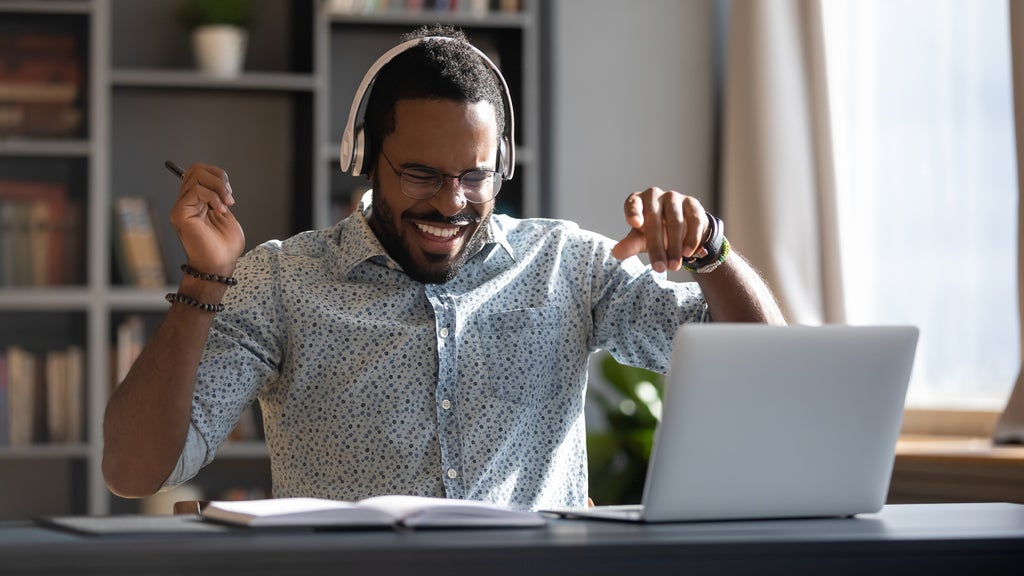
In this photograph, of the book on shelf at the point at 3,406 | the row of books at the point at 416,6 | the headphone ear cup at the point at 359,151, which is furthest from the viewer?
the row of books at the point at 416,6

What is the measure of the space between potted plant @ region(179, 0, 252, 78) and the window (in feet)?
4.98

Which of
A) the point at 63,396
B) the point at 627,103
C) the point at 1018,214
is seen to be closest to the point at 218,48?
the point at 63,396

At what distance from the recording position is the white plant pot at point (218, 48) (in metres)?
3.30

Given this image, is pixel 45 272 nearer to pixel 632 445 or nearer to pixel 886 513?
pixel 632 445

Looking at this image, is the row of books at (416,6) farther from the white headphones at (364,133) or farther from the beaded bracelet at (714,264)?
the beaded bracelet at (714,264)

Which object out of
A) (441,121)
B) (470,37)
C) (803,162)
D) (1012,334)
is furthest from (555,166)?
(441,121)

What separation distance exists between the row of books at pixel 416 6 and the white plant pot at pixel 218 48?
277mm

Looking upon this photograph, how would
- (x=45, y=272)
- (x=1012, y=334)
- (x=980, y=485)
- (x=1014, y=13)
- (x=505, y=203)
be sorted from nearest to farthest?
(x=980, y=485), (x=1014, y=13), (x=1012, y=334), (x=45, y=272), (x=505, y=203)

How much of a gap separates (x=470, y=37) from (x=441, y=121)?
5.94 ft

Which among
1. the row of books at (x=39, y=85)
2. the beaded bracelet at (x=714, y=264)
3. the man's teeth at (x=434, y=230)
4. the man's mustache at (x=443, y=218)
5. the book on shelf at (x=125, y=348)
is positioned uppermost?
the row of books at (x=39, y=85)

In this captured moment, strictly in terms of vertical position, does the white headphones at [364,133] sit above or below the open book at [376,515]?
above

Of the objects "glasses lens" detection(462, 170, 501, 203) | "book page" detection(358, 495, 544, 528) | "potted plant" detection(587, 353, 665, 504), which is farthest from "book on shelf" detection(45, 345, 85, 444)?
"book page" detection(358, 495, 544, 528)

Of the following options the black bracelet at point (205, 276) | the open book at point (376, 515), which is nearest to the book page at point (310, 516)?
the open book at point (376, 515)

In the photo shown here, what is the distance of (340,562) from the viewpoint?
0.95m
